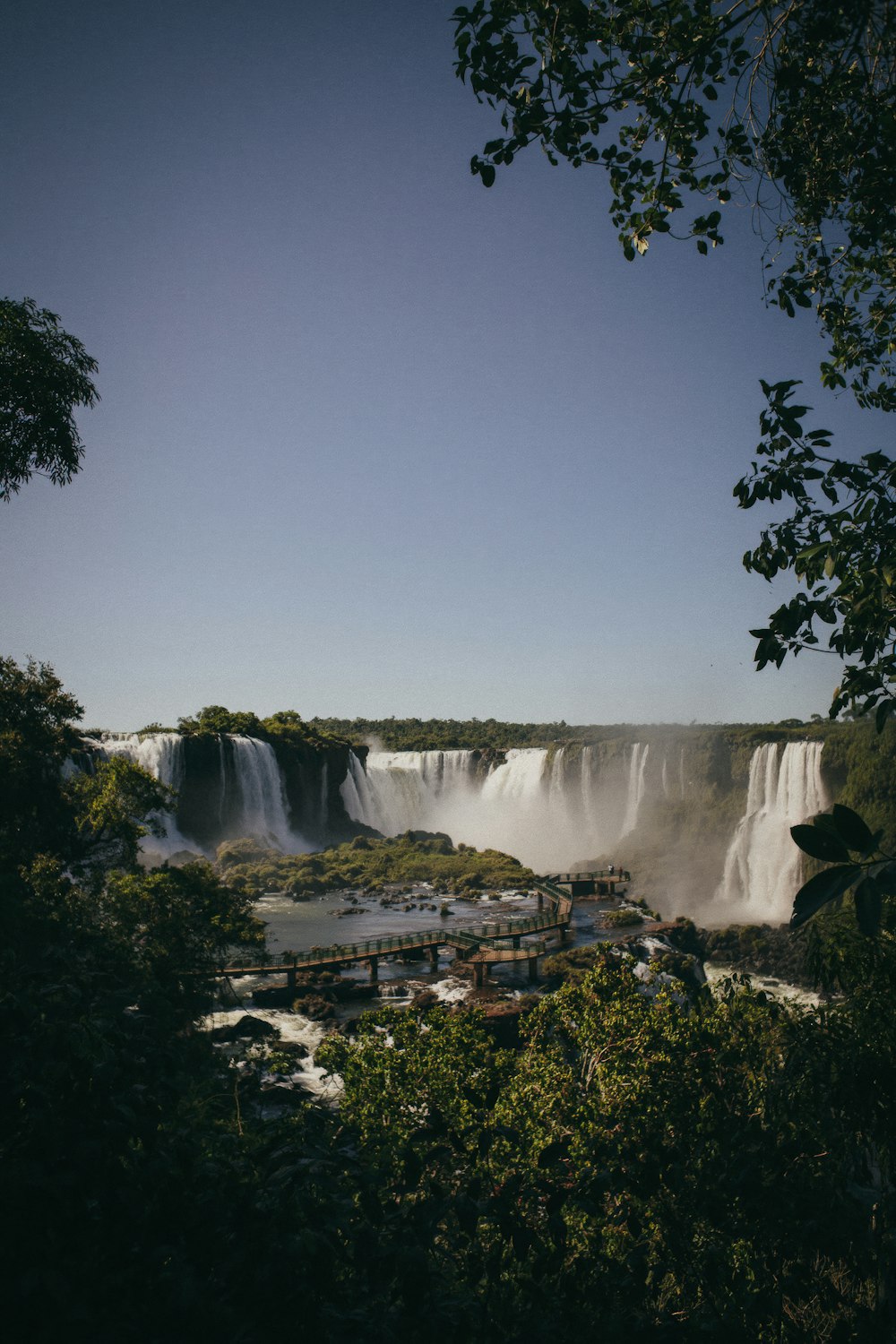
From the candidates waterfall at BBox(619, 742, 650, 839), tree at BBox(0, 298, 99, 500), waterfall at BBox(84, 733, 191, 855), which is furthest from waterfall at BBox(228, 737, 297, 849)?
tree at BBox(0, 298, 99, 500)

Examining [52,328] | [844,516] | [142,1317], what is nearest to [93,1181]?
[142,1317]

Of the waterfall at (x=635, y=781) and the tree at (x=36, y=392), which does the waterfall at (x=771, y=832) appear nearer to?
the waterfall at (x=635, y=781)

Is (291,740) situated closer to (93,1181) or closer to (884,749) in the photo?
(884,749)

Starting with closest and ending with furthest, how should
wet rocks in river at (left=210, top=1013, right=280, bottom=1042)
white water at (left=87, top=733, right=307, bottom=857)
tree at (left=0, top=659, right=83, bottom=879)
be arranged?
tree at (left=0, top=659, right=83, bottom=879) < wet rocks in river at (left=210, top=1013, right=280, bottom=1042) < white water at (left=87, top=733, right=307, bottom=857)

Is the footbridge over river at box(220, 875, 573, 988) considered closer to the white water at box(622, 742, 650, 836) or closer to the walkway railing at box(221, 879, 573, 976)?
the walkway railing at box(221, 879, 573, 976)

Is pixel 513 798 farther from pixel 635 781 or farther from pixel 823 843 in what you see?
pixel 823 843

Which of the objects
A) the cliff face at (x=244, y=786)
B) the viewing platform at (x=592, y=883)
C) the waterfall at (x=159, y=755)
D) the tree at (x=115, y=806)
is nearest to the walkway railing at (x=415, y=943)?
the tree at (x=115, y=806)

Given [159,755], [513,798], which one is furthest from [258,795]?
[513,798]
